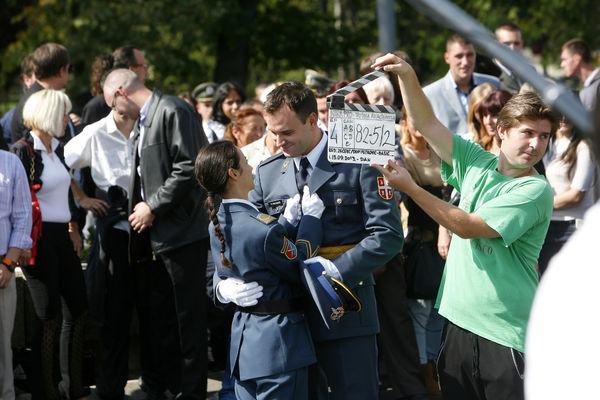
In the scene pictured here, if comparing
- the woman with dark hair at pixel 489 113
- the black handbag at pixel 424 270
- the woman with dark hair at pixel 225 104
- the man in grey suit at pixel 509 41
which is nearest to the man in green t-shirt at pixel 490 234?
the woman with dark hair at pixel 489 113

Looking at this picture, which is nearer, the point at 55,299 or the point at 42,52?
the point at 55,299

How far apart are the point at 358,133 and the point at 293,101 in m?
0.53

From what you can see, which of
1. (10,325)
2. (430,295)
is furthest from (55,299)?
(430,295)

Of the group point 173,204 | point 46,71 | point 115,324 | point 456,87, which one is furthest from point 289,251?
point 456,87

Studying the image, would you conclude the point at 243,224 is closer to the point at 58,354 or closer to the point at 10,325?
the point at 10,325

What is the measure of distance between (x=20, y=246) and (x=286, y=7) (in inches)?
631

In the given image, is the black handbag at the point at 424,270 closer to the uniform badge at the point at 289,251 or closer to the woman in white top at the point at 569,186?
the woman in white top at the point at 569,186

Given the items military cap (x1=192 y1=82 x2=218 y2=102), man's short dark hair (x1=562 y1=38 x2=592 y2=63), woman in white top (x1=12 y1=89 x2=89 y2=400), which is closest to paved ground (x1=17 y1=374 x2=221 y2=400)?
woman in white top (x1=12 y1=89 x2=89 y2=400)

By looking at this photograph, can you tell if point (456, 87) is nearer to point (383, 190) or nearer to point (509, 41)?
point (509, 41)

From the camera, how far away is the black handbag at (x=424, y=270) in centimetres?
584

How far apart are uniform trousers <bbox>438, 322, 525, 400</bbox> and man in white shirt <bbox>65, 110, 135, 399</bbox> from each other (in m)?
2.91

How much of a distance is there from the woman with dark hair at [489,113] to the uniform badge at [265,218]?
212 cm

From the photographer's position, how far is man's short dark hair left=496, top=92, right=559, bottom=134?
3523 millimetres

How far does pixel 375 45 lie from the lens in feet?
64.7
